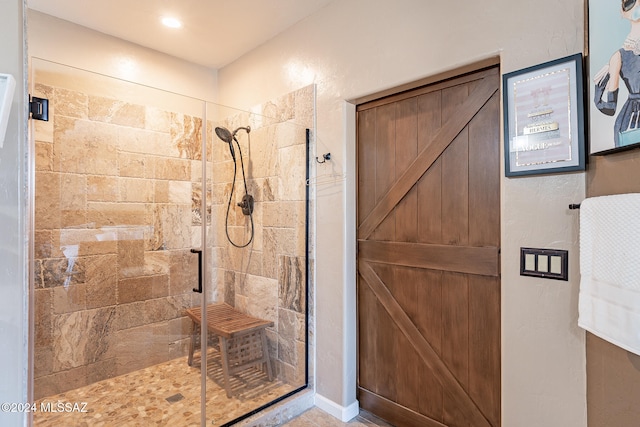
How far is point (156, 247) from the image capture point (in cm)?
219

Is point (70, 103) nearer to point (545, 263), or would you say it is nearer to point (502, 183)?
point (502, 183)

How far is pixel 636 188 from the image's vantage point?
103cm

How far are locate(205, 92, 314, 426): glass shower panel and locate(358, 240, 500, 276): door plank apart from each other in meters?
0.54

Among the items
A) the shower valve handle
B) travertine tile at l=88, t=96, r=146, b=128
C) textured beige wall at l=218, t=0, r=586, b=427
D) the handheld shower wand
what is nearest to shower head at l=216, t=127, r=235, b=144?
the handheld shower wand

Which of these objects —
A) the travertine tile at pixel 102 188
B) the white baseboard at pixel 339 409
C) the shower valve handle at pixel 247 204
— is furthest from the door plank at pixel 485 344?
the travertine tile at pixel 102 188

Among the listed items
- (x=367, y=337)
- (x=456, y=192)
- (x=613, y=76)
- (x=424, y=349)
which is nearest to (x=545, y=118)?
(x=613, y=76)

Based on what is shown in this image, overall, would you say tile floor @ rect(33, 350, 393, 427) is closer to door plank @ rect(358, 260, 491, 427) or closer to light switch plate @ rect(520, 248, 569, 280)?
door plank @ rect(358, 260, 491, 427)

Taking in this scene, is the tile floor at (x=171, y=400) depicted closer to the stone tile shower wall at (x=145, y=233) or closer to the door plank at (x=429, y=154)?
the stone tile shower wall at (x=145, y=233)

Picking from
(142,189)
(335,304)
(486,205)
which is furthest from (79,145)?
(486,205)

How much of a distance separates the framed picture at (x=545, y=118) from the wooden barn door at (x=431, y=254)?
0.46 feet

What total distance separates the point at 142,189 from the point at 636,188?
2.53 m

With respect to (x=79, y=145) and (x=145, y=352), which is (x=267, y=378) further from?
(x=79, y=145)

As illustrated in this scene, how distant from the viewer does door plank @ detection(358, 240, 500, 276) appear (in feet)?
5.11

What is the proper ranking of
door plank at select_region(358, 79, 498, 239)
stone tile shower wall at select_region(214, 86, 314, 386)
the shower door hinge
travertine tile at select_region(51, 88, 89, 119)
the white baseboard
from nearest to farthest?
the shower door hinge, door plank at select_region(358, 79, 498, 239), travertine tile at select_region(51, 88, 89, 119), the white baseboard, stone tile shower wall at select_region(214, 86, 314, 386)
